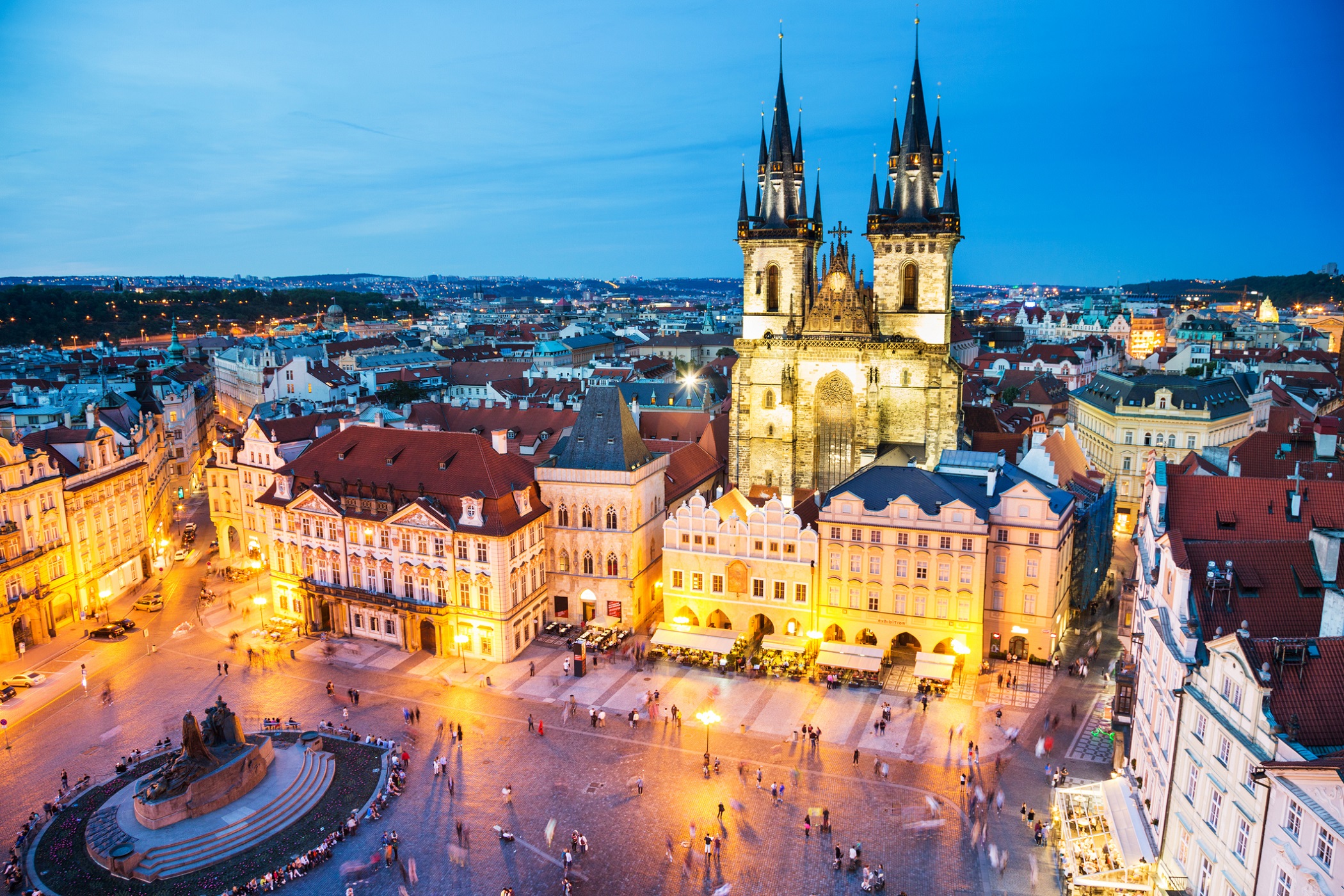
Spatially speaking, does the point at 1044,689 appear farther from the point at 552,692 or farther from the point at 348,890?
the point at 348,890

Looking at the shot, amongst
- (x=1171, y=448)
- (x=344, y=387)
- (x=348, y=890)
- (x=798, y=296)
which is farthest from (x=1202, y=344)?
(x=348, y=890)

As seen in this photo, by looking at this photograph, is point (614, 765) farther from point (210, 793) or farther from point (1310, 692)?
point (1310, 692)

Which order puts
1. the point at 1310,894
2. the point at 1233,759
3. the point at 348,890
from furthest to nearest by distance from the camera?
the point at 348,890 → the point at 1233,759 → the point at 1310,894

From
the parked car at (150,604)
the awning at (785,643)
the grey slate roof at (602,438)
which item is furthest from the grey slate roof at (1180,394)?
the parked car at (150,604)

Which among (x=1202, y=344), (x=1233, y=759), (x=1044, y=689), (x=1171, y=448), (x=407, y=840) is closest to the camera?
(x=1233, y=759)

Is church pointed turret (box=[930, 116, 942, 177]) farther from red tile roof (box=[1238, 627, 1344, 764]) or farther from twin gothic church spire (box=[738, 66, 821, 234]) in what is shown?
red tile roof (box=[1238, 627, 1344, 764])

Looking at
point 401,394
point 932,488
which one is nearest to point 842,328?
point 932,488
